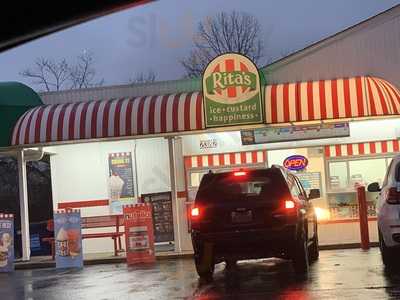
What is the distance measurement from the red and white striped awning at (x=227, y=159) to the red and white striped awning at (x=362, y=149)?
1.83m

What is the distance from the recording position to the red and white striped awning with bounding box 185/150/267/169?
776 inches

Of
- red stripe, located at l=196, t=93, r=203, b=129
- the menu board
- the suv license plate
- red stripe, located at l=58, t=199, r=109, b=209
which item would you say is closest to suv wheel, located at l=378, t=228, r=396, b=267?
the suv license plate

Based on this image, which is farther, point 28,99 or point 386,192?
point 28,99

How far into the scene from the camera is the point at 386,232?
11328 millimetres

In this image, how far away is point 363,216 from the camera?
1741 cm

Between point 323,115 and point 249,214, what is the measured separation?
667 cm

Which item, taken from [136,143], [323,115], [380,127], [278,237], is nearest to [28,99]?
[136,143]

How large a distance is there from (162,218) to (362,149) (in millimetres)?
5869

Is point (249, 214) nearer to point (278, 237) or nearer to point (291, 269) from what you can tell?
point (278, 237)

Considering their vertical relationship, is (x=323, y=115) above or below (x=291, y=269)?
above

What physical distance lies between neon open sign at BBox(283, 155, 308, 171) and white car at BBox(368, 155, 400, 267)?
7.37 metres

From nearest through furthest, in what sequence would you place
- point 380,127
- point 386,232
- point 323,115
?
point 386,232, point 323,115, point 380,127

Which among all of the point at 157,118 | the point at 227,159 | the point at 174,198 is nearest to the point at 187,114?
the point at 157,118

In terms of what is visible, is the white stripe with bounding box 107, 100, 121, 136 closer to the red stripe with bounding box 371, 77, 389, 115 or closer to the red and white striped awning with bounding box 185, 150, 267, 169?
the red and white striped awning with bounding box 185, 150, 267, 169
